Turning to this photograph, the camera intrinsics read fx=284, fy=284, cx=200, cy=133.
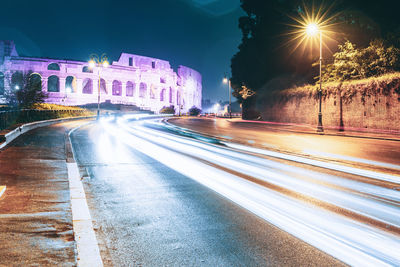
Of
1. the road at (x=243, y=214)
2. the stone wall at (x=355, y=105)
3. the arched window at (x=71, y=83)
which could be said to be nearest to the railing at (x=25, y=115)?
the road at (x=243, y=214)

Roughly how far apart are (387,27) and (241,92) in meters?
19.7

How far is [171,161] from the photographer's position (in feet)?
27.8

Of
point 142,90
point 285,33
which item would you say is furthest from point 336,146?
point 142,90

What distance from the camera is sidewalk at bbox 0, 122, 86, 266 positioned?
8.91 ft

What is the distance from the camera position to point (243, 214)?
4.12 metres

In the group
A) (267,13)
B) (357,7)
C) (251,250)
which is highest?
(267,13)

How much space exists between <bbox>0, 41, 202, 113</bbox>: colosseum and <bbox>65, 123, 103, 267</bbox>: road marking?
55.1 m

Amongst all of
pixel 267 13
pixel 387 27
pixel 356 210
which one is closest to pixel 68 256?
pixel 356 210

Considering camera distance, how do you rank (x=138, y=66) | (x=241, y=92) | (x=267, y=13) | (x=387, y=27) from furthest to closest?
(x=138, y=66), (x=241, y=92), (x=267, y=13), (x=387, y=27)

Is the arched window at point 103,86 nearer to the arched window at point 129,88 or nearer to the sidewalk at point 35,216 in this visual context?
the arched window at point 129,88

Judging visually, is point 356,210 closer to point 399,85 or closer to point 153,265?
point 153,265

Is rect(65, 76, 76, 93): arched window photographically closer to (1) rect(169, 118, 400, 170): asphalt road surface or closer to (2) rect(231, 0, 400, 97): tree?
(2) rect(231, 0, 400, 97): tree

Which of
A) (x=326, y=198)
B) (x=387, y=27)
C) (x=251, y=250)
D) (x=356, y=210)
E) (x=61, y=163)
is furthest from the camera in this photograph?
(x=387, y=27)

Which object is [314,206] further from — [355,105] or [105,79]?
[105,79]
